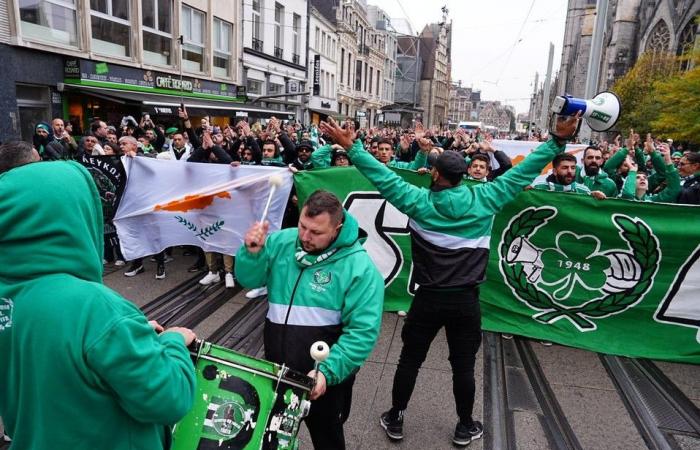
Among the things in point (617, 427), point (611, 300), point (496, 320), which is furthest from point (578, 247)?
point (617, 427)

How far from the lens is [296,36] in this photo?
1291 inches

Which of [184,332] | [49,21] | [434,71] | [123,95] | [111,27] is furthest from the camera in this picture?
[434,71]

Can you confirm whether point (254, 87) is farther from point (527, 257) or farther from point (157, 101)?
point (527, 257)

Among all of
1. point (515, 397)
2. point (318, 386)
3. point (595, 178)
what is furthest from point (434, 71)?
point (318, 386)

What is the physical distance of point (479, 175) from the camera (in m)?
5.52

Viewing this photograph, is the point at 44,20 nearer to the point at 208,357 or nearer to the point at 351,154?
the point at 351,154

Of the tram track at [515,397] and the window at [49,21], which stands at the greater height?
the window at [49,21]

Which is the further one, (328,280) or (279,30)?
(279,30)

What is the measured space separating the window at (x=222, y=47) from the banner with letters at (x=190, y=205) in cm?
1836

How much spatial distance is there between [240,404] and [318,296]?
2.03 feet

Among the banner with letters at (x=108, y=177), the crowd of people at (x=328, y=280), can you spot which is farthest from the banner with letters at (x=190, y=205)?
the crowd of people at (x=328, y=280)

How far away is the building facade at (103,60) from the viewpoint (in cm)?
1322

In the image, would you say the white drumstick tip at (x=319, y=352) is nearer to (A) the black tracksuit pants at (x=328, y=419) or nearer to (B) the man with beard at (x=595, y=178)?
(A) the black tracksuit pants at (x=328, y=419)

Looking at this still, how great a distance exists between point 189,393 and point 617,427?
11.1ft
